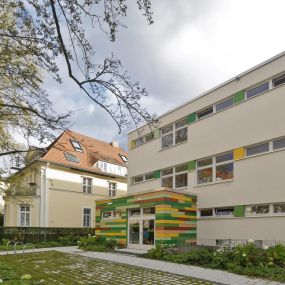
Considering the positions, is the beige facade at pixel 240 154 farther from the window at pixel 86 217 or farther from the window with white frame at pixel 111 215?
the window at pixel 86 217

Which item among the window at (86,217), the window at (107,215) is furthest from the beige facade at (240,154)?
the window at (86,217)

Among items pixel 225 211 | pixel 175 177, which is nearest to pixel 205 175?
pixel 225 211

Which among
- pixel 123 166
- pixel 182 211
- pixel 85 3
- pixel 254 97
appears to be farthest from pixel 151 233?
pixel 123 166

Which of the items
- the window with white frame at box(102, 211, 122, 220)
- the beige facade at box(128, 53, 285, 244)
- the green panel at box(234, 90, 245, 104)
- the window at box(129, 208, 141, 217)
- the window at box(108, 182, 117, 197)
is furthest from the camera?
the window at box(108, 182, 117, 197)

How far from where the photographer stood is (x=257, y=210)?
1667 cm

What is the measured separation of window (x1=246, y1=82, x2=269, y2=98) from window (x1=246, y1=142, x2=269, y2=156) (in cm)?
233

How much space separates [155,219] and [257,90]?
789 cm

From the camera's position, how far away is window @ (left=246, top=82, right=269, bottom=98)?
1691cm

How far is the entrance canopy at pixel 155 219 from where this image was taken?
18.9 m

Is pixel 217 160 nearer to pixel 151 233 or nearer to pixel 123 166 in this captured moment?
pixel 151 233

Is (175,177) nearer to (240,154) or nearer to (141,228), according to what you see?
(141,228)

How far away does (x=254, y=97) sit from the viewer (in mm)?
17266

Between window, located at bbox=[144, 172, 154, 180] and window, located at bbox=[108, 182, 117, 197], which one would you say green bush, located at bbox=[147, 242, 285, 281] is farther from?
window, located at bbox=[108, 182, 117, 197]

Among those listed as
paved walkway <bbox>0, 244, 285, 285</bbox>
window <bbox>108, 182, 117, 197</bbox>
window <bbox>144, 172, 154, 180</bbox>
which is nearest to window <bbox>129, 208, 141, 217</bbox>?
window <bbox>144, 172, 154, 180</bbox>
